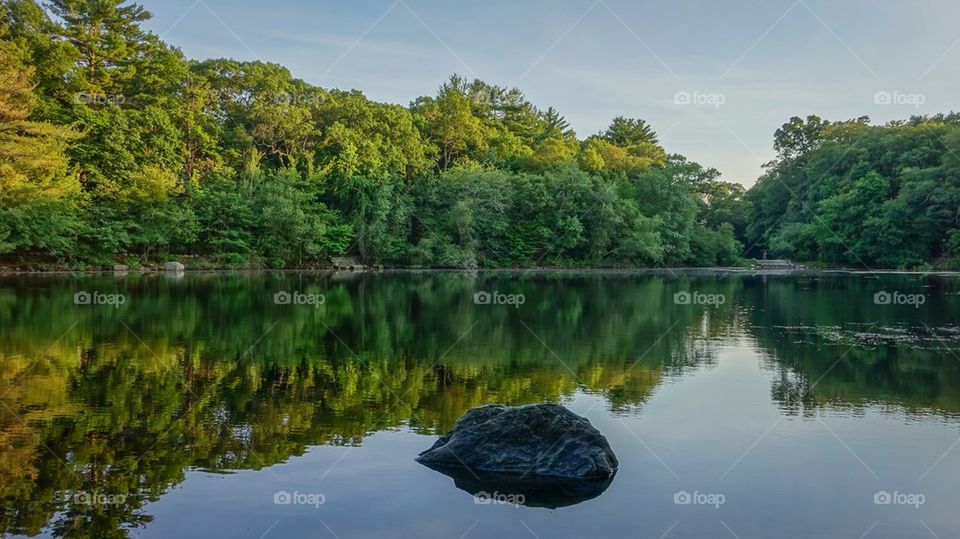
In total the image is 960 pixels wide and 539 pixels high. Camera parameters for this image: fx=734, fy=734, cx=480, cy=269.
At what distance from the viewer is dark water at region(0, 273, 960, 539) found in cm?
631

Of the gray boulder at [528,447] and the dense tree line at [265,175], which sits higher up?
the dense tree line at [265,175]

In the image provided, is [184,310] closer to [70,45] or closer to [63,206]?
[63,206]

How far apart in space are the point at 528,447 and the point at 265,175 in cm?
4938

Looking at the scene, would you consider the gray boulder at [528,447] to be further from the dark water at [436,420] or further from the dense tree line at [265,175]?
the dense tree line at [265,175]

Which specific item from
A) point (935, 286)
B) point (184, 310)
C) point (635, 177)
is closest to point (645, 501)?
point (184, 310)

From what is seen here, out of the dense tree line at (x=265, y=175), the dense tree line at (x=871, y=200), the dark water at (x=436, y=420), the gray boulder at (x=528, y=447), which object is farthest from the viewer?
the dense tree line at (x=871, y=200)

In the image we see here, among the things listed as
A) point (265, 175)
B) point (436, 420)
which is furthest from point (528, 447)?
point (265, 175)

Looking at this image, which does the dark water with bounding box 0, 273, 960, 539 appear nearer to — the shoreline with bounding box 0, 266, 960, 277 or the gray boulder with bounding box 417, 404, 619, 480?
the gray boulder with bounding box 417, 404, 619, 480

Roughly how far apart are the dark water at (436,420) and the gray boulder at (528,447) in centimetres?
32

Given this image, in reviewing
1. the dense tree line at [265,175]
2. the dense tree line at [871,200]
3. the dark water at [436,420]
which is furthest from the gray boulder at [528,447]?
the dense tree line at [871,200]

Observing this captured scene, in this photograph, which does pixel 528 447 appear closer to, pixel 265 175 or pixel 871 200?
pixel 265 175

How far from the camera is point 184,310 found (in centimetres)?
2152

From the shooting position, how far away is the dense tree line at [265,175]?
139 feet

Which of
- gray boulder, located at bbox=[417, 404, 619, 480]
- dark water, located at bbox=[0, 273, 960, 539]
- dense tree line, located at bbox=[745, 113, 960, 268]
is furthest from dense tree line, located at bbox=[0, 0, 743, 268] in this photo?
gray boulder, located at bbox=[417, 404, 619, 480]
